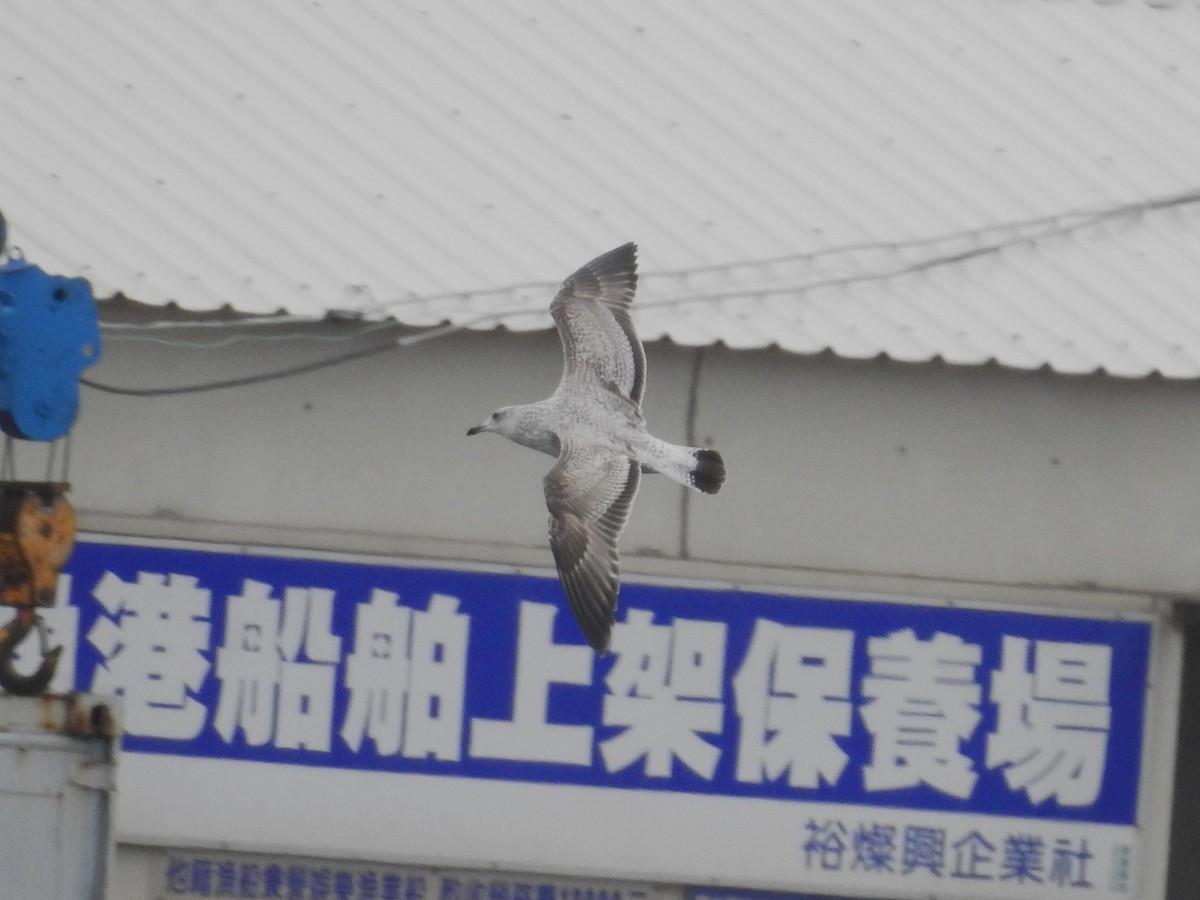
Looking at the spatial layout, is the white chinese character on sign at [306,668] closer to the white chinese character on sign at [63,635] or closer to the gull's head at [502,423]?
the white chinese character on sign at [63,635]

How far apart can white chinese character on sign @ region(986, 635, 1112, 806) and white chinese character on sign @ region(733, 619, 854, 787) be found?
0.53 m

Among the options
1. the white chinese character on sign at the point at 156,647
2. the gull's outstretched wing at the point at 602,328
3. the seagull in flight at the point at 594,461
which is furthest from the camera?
the white chinese character on sign at the point at 156,647

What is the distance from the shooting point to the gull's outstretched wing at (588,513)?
14.7 feet

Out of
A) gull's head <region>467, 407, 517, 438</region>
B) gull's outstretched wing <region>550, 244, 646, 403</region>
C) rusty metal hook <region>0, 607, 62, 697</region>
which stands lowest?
rusty metal hook <region>0, 607, 62, 697</region>

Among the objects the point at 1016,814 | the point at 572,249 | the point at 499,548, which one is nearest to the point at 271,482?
the point at 499,548

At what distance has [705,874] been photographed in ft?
22.6

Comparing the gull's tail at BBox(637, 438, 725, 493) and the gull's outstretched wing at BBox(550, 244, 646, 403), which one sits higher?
the gull's outstretched wing at BBox(550, 244, 646, 403)

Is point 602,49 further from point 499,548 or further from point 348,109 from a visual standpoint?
point 499,548

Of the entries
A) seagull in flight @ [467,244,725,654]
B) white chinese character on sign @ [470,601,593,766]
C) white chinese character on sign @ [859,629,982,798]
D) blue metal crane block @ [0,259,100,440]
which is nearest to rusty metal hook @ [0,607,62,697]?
blue metal crane block @ [0,259,100,440]

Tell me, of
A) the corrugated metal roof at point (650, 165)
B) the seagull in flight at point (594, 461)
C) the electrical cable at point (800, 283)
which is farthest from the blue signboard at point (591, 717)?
the seagull in flight at point (594, 461)

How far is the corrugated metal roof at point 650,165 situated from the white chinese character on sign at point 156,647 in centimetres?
103

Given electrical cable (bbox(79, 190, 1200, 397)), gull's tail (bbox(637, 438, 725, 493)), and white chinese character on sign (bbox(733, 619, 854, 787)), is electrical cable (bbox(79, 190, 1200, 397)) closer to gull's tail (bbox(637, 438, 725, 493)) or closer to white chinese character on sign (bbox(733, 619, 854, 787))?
white chinese character on sign (bbox(733, 619, 854, 787))

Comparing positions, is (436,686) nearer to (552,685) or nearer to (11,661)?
(552,685)

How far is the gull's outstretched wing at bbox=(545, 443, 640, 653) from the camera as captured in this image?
4.48 meters
